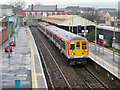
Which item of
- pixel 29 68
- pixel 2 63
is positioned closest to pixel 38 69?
pixel 29 68

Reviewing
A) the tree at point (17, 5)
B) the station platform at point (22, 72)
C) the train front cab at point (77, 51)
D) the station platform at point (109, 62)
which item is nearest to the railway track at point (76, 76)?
the train front cab at point (77, 51)

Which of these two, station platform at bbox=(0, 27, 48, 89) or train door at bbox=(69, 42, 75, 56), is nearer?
station platform at bbox=(0, 27, 48, 89)

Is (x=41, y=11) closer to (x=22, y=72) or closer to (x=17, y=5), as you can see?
(x=17, y=5)

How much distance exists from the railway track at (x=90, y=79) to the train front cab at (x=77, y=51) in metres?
0.77

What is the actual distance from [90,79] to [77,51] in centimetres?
376

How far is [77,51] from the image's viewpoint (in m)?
19.0

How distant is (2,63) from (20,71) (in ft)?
12.0

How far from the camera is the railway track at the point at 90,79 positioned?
14.4 metres

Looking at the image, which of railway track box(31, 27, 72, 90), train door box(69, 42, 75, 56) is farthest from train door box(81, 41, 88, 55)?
railway track box(31, 27, 72, 90)

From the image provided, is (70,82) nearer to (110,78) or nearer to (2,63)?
(110,78)

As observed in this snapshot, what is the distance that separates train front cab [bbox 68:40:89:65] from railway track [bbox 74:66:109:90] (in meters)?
0.77

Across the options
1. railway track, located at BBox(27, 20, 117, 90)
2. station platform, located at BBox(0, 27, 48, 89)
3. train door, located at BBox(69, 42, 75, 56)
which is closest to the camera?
station platform, located at BBox(0, 27, 48, 89)

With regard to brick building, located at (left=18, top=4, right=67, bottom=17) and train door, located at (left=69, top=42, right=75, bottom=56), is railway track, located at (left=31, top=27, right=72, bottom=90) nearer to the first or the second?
train door, located at (left=69, top=42, right=75, bottom=56)

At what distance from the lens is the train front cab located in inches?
747
